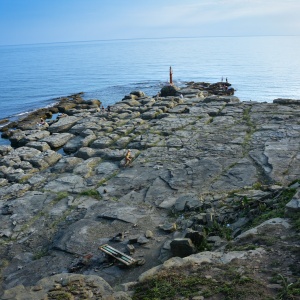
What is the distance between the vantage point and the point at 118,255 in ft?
25.9

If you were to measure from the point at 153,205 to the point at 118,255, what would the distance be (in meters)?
2.83

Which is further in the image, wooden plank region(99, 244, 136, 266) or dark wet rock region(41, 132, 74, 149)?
dark wet rock region(41, 132, 74, 149)

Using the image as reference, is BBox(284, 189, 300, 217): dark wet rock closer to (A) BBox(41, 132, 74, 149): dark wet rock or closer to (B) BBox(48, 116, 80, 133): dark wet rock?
(A) BBox(41, 132, 74, 149): dark wet rock

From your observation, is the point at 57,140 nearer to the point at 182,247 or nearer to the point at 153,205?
the point at 153,205

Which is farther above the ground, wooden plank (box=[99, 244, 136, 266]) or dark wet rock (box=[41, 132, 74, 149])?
wooden plank (box=[99, 244, 136, 266])

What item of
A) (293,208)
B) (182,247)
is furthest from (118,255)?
(293,208)

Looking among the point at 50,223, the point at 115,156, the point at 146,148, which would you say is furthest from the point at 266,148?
the point at 50,223

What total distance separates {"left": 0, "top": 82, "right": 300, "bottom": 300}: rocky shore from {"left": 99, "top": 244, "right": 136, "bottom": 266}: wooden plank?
15 centimetres

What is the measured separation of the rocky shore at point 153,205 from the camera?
241 inches

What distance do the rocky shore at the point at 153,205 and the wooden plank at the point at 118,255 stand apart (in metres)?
0.15

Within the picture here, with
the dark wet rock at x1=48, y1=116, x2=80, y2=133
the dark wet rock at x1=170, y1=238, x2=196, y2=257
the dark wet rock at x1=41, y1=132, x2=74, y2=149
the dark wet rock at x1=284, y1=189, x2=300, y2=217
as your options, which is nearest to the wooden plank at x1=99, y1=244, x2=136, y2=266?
the dark wet rock at x1=170, y1=238, x2=196, y2=257

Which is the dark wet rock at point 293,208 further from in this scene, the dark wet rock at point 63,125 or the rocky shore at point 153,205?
the dark wet rock at point 63,125

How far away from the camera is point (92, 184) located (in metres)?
12.5

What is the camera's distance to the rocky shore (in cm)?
612
